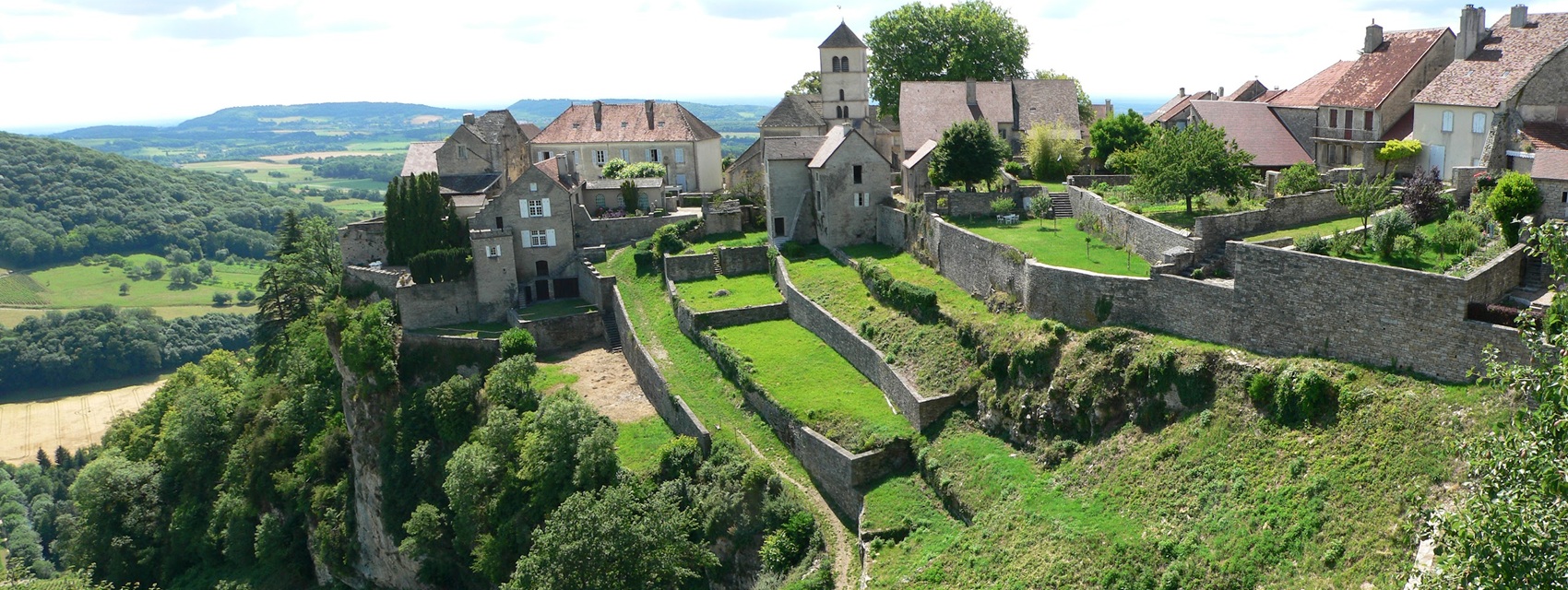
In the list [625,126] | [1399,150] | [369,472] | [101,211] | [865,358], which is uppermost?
[625,126]

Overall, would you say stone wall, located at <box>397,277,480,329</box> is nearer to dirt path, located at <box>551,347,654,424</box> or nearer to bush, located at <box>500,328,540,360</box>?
bush, located at <box>500,328,540,360</box>

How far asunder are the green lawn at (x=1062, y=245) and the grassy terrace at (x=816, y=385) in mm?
6854

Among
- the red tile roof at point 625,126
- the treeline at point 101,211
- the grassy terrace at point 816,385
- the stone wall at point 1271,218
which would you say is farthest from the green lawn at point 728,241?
the treeline at point 101,211

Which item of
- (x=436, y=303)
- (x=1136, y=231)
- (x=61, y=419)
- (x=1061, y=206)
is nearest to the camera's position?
(x=1136, y=231)

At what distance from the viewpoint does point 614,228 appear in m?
55.3

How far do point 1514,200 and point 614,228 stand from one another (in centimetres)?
3891

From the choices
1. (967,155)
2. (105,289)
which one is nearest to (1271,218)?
(967,155)

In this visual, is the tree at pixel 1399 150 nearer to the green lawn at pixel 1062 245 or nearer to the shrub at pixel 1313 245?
the green lawn at pixel 1062 245

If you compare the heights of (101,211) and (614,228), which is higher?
(614,228)

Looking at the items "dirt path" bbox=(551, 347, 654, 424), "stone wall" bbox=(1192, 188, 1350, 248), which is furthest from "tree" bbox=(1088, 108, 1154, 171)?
"dirt path" bbox=(551, 347, 654, 424)

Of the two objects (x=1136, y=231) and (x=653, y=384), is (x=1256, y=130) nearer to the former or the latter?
(x=1136, y=231)

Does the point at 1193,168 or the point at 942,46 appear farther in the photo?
the point at 942,46

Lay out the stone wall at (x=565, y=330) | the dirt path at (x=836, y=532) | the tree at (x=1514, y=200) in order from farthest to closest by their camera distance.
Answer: the stone wall at (x=565, y=330), the dirt path at (x=836, y=532), the tree at (x=1514, y=200)

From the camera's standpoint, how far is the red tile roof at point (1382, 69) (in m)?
40.3
